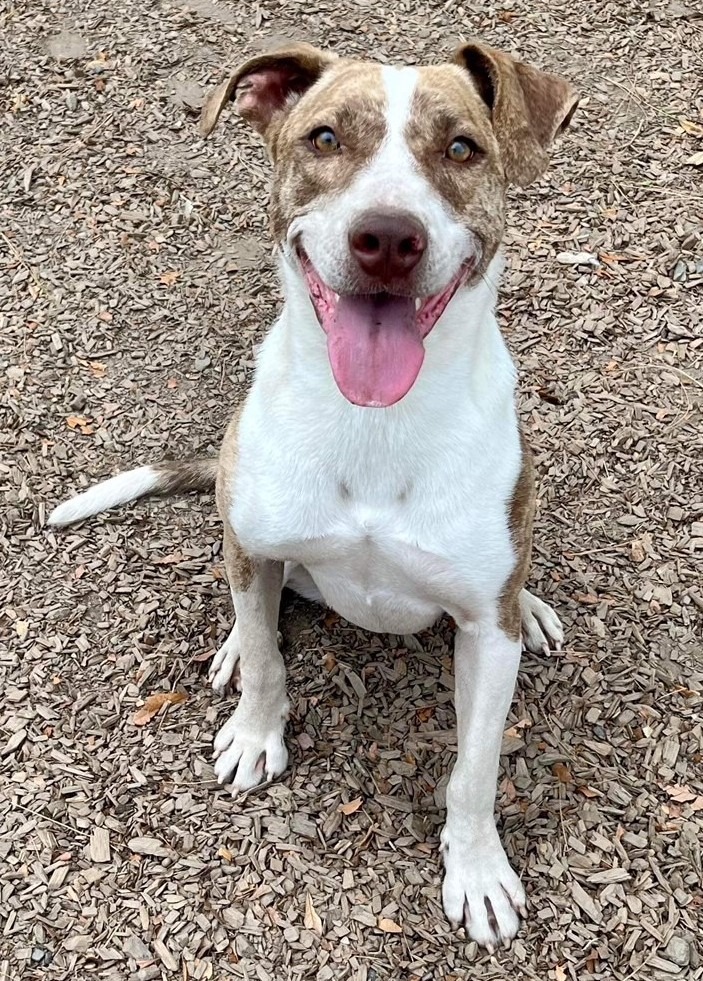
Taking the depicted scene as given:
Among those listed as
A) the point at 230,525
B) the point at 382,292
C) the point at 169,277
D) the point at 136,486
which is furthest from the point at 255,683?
the point at 169,277

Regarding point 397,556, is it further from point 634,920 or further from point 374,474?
point 634,920

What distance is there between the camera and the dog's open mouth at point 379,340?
2844 mm

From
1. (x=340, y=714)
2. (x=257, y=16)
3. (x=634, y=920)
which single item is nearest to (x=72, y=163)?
(x=257, y=16)

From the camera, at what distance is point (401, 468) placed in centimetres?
320

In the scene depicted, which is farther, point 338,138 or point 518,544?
point 518,544

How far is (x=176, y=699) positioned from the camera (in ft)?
13.8

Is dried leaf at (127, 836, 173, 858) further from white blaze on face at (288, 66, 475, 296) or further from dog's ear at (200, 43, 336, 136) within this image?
dog's ear at (200, 43, 336, 136)

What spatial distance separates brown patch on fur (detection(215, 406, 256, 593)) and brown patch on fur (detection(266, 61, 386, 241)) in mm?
747

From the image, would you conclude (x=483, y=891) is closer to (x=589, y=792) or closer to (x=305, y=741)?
(x=589, y=792)

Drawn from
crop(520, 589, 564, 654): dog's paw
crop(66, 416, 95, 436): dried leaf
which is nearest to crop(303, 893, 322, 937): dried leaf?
crop(520, 589, 564, 654): dog's paw

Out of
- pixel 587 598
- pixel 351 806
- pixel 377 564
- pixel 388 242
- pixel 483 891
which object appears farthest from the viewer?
pixel 587 598

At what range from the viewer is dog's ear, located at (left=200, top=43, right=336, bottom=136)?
317 centimetres

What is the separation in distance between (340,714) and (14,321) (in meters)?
2.72

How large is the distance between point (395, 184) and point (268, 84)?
85 centimetres
